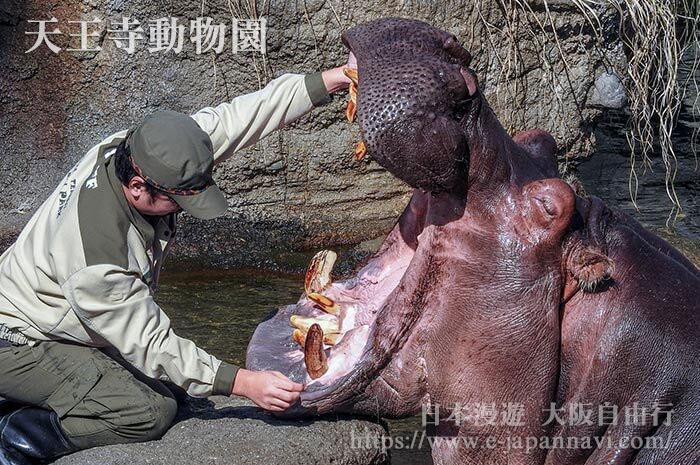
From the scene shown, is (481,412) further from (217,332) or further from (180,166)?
(217,332)

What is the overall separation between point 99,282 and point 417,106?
3.48 ft

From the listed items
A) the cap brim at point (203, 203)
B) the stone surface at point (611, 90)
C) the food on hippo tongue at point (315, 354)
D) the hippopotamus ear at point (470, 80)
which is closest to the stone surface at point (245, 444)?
the food on hippo tongue at point (315, 354)

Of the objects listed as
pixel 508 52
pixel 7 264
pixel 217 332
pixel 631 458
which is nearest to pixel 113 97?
pixel 217 332

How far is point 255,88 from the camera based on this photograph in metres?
6.06

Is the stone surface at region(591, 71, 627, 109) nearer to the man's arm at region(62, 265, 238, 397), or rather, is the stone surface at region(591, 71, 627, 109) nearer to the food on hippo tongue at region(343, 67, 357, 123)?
the food on hippo tongue at region(343, 67, 357, 123)

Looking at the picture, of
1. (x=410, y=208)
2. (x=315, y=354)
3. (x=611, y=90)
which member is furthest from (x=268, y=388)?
(x=611, y=90)

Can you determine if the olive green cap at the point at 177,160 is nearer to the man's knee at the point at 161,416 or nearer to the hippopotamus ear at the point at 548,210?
the man's knee at the point at 161,416

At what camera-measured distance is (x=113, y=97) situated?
19.8ft

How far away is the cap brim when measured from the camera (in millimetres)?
3293

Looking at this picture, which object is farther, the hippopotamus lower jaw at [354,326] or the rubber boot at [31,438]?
the rubber boot at [31,438]

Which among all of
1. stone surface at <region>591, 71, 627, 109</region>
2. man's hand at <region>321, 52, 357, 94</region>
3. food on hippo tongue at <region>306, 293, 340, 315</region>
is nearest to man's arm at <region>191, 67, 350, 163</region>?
man's hand at <region>321, 52, 357, 94</region>

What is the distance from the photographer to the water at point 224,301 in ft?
16.6

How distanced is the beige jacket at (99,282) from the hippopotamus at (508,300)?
18.3 inches

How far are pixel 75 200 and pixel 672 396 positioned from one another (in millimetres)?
1852
